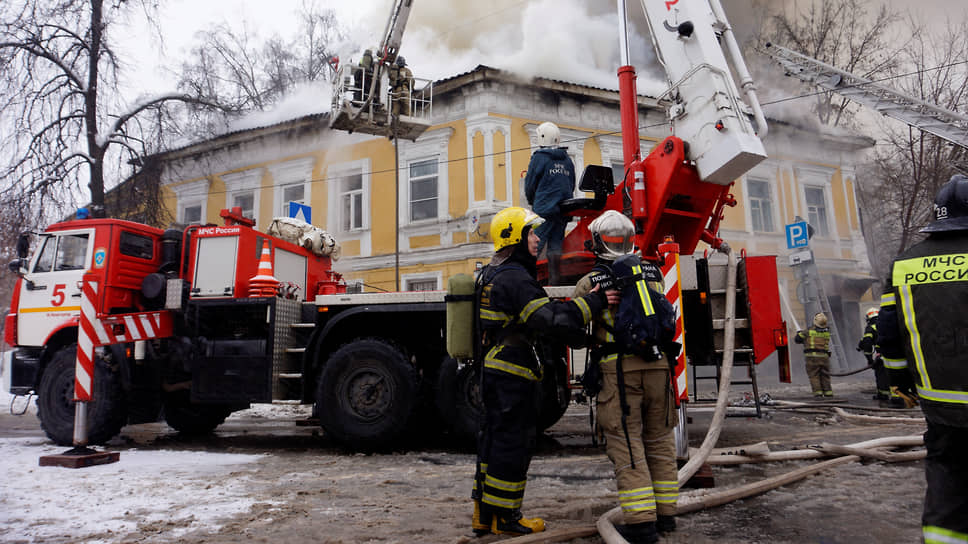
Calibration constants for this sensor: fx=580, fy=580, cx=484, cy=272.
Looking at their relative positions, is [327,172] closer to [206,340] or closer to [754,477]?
[206,340]

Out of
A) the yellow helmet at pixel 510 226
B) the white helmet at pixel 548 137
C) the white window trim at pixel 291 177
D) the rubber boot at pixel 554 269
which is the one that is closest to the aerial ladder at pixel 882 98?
the white helmet at pixel 548 137

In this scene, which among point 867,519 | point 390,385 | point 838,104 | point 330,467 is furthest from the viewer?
point 838,104

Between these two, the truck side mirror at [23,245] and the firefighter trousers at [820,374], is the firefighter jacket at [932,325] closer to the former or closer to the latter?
the truck side mirror at [23,245]

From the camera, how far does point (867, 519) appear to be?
10.7 ft

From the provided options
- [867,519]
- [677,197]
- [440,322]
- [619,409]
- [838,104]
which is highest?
[838,104]

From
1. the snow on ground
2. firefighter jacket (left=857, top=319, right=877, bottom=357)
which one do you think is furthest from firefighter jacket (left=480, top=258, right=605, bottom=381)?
firefighter jacket (left=857, top=319, right=877, bottom=357)

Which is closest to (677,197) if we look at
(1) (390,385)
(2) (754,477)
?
(2) (754,477)

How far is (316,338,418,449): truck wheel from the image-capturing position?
5.61 meters

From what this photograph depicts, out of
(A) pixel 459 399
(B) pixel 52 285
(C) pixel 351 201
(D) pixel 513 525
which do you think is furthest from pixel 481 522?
(C) pixel 351 201

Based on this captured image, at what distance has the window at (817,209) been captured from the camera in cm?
1896

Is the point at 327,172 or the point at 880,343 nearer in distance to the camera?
the point at 880,343

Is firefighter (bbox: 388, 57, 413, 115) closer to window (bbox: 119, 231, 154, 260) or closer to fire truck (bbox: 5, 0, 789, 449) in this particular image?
fire truck (bbox: 5, 0, 789, 449)

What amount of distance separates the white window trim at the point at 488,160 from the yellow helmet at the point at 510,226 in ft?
35.8

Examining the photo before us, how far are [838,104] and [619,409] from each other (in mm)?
20522
